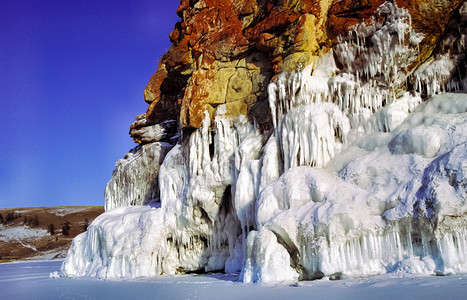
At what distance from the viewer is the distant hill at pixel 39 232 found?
57.1 m

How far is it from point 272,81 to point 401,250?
9.73m

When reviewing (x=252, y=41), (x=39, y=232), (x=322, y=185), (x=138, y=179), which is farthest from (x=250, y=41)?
(x=39, y=232)

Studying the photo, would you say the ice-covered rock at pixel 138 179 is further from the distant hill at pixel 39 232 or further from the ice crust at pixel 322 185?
the distant hill at pixel 39 232

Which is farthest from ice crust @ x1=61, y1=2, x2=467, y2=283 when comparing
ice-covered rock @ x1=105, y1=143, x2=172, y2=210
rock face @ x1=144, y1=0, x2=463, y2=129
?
rock face @ x1=144, y1=0, x2=463, y2=129

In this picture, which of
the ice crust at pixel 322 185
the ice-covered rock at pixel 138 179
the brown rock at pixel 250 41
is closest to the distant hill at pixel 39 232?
the ice-covered rock at pixel 138 179

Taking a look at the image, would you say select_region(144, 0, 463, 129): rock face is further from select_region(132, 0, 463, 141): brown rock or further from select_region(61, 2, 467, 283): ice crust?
select_region(61, 2, 467, 283): ice crust

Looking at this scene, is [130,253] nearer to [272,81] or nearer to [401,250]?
[272,81]

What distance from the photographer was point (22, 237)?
62.2 metres

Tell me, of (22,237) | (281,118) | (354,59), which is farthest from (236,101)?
(22,237)

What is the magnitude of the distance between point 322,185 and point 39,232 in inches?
2502

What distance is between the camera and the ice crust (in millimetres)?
9617

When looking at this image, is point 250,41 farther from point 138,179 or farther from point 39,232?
point 39,232

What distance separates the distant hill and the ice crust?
42940mm

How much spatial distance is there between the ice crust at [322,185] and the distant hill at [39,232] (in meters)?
42.9
